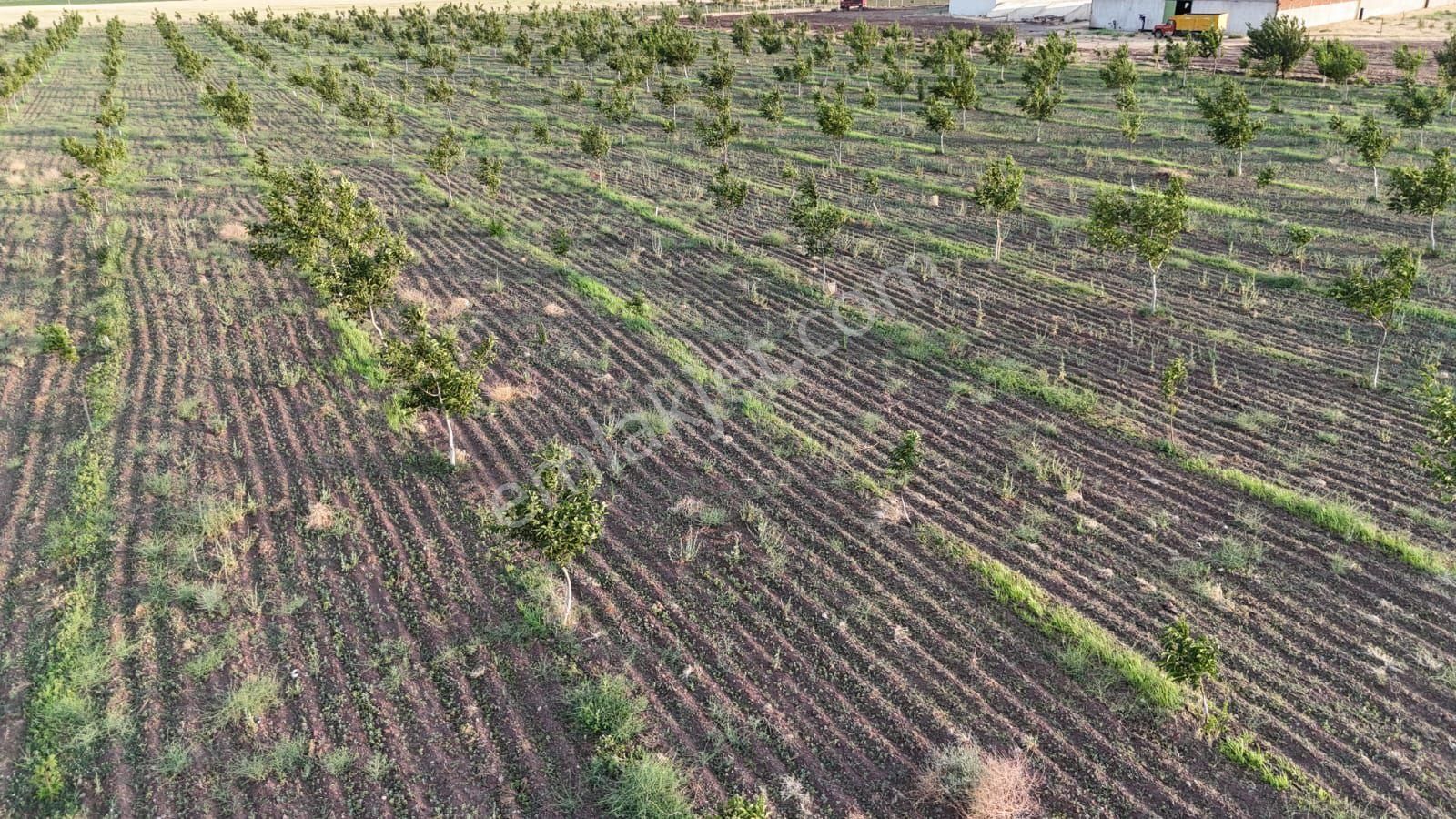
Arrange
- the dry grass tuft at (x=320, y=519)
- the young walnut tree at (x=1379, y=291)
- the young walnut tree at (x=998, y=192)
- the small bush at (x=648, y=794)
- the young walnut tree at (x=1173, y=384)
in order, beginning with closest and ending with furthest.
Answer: the small bush at (x=648, y=794) → the dry grass tuft at (x=320, y=519) → the young walnut tree at (x=1173, y=384) → the young walnut tree at (x=1379, y=291) → the young walnut tree at (x=998, y=192)

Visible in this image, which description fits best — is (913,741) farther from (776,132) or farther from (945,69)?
(945,69)

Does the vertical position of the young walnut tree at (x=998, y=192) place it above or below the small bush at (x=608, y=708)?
above

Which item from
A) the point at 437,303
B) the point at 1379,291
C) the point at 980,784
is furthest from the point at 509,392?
the point at 1379,291

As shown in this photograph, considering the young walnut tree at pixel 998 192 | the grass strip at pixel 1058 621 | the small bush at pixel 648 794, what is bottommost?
the small bush at pixel 648 794

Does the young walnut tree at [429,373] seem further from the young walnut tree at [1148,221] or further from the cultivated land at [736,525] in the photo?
the young walnut tree at [1148,221]

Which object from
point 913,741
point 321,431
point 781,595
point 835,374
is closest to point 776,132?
point 835,374

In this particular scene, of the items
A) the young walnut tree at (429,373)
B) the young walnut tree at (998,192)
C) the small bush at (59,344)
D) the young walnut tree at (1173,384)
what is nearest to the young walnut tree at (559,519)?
the young walnut tree at (429,373)
